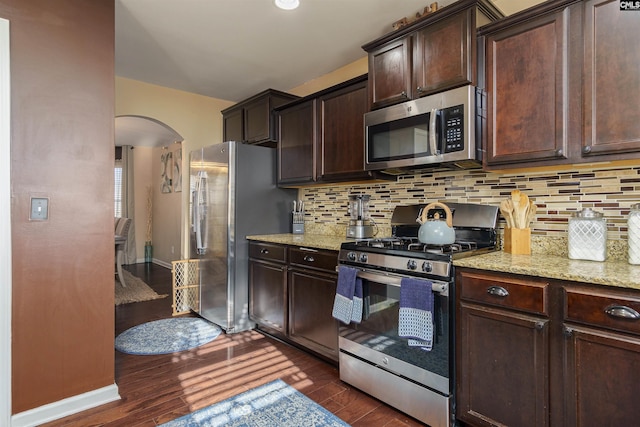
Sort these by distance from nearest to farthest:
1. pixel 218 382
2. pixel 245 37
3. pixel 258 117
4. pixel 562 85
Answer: pixel 562 85, pixel 218 382, pixel 245 37, pixel 258 117

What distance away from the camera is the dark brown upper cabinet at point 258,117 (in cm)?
361

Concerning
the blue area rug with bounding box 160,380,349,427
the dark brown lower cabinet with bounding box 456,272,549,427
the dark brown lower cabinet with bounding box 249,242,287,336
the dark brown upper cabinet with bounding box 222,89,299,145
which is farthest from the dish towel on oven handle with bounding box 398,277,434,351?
the dark brown upper cabinet with bounding box 222,89,299,145

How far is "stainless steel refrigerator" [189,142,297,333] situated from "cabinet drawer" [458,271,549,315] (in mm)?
2108

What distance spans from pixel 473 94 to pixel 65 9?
7.75 ft

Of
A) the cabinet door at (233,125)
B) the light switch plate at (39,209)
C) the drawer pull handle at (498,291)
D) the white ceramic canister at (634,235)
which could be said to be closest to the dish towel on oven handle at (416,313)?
the drawer pull handle at (498,291)

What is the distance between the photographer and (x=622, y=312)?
126 centimetres

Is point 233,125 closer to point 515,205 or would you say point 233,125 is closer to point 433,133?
point 433,133

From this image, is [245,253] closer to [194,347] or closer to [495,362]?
[194,347]

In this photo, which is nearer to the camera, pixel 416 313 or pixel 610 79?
pixel 610 79

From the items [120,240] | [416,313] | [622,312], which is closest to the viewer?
[622,312]

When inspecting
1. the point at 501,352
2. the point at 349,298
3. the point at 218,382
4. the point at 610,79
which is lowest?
the point at 218,382

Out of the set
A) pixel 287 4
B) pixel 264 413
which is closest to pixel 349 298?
pixel 264 413

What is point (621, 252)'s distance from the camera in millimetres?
1720

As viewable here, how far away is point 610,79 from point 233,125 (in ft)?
11.6
